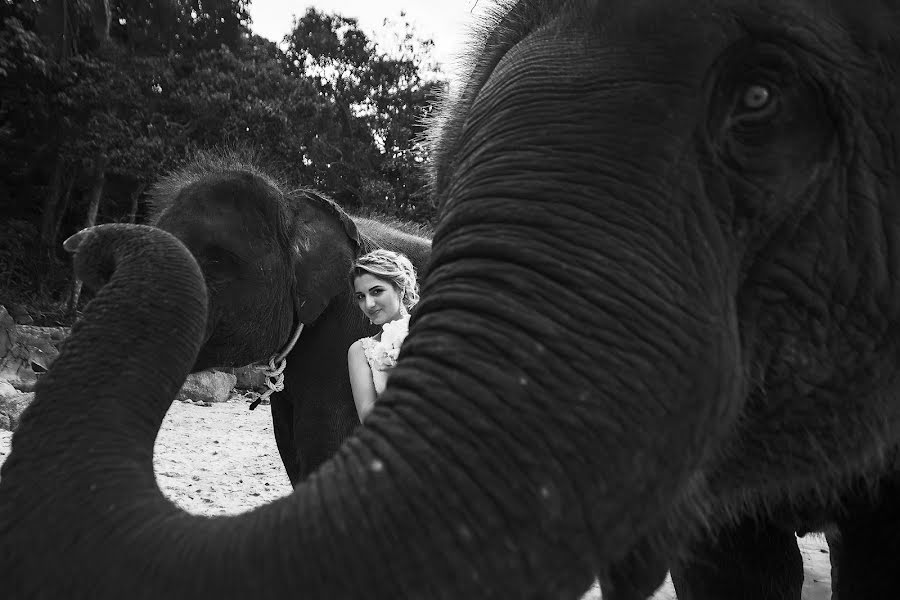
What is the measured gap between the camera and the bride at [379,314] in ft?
12.2

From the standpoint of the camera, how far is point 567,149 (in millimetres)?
1390

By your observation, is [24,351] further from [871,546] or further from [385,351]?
[871,546]

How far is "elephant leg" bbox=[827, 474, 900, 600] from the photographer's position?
6.73 ft

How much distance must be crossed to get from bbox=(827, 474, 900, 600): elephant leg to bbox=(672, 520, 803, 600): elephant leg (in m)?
0.38

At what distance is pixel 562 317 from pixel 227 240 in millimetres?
3887

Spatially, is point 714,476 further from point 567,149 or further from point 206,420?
point 206,420

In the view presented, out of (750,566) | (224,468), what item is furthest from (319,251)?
(224,468)

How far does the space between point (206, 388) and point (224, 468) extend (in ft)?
17.3

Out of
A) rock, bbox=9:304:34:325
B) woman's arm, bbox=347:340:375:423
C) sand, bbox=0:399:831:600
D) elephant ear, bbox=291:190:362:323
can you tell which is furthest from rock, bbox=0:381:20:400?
rock, bbox=9:304:34:325

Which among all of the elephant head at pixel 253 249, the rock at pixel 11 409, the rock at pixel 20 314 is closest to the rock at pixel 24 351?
the rock at pixel 11 409

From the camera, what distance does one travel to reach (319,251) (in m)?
5.28

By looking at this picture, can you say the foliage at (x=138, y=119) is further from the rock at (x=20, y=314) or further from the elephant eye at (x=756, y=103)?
the elephant eye at (x=756, y=103)

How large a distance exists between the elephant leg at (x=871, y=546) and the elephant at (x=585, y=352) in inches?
16.2

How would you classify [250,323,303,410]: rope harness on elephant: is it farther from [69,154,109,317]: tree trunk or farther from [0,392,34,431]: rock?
[69,154,109,317]: tree trunk
